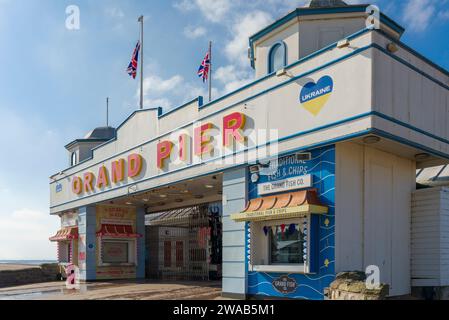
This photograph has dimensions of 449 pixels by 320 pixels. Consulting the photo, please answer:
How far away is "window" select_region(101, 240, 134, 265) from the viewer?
25.0 metres

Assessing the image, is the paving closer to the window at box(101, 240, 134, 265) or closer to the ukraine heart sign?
the window at box(101, 240, 134, 265)

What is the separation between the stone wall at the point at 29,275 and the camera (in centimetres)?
2622

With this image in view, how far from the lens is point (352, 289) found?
9.72m

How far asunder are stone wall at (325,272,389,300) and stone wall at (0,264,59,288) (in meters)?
20.7

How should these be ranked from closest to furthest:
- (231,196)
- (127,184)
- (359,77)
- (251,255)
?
(359,77) < (251,255) < (231,196) < (127,184)

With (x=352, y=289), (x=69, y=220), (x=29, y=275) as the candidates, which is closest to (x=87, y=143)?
(x=69, y=220)

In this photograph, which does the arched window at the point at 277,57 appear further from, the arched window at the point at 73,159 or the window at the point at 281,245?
the arched window at the point at 73,159

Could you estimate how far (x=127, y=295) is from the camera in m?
16.9

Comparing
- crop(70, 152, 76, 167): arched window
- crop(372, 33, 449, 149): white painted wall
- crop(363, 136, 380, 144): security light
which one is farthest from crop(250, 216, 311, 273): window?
A: crop(70, 152, 76, 167): arched window
